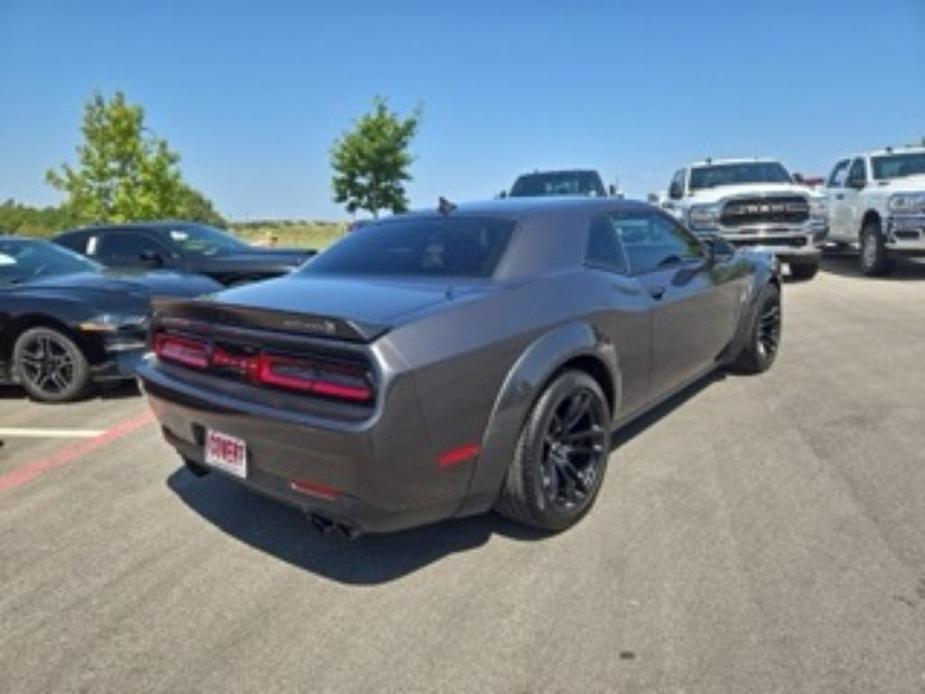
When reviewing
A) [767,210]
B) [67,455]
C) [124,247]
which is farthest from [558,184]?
[67,455]

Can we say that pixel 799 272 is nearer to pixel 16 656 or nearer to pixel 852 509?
pixel 852 509

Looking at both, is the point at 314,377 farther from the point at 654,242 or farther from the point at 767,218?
the point at 767,218

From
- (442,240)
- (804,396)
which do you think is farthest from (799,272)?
(442,240)

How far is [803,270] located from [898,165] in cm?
247

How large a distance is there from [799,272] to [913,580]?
10.6m

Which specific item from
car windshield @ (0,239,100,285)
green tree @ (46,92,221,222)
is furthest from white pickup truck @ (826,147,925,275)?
green tree @ (46,92,221,222)

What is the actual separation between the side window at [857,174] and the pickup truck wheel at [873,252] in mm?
780

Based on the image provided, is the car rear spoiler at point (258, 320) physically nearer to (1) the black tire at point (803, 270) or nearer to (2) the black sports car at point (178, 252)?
(2) the black sports car at point (178, 252)

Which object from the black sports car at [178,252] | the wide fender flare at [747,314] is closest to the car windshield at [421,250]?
the wide fender flare at [747,314]

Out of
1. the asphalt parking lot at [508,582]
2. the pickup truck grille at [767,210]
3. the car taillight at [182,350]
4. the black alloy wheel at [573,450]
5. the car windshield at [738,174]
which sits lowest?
the asphalt parking lot at [508,582]

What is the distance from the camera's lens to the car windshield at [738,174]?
12.7 meters

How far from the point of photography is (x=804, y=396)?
539cm

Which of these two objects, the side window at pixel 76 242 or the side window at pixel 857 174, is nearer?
the side window at pixel 76 242

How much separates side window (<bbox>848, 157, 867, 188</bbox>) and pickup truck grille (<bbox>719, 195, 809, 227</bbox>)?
7.56ft
